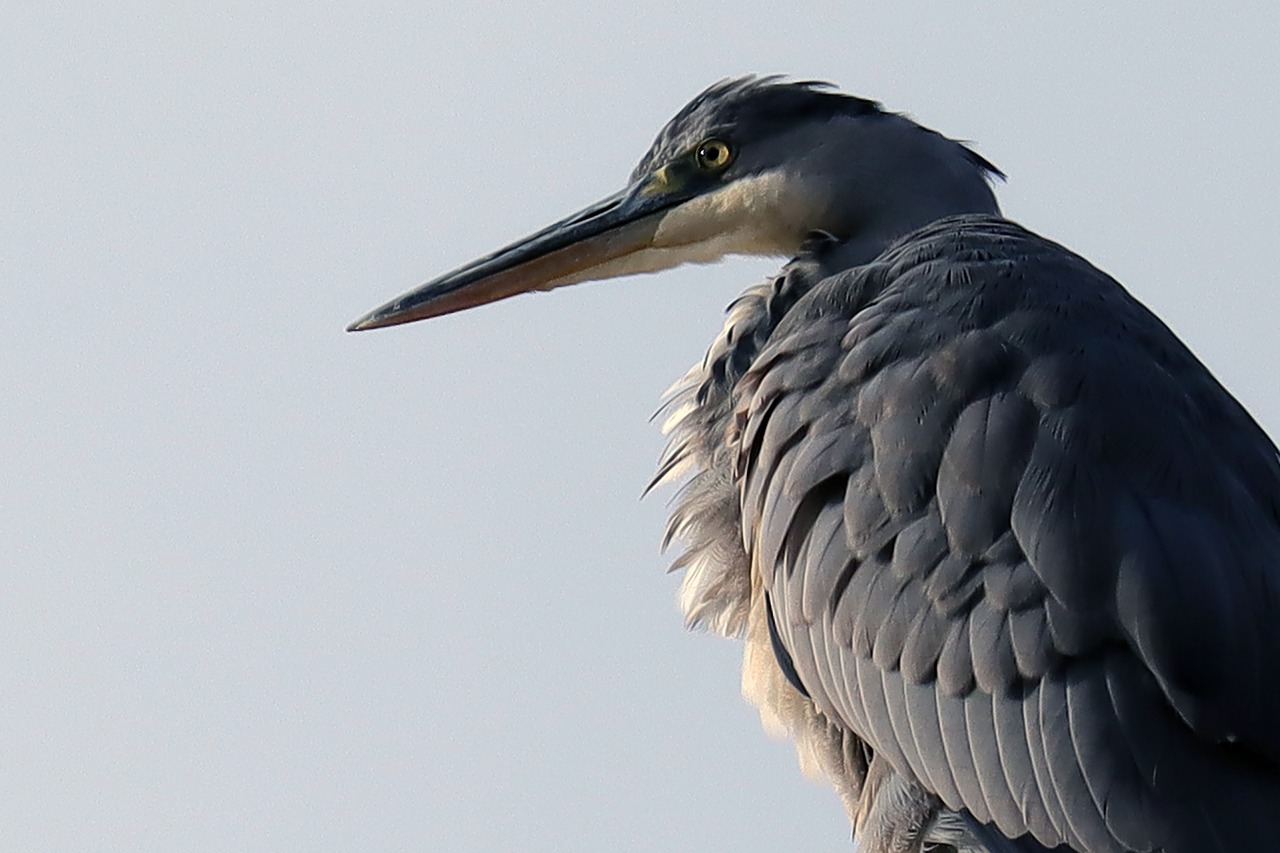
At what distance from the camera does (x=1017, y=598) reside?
11.6ft

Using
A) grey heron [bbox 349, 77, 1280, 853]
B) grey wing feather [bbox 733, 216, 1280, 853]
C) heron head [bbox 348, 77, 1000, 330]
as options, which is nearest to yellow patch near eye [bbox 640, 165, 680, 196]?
heron head [bbox 348, 77, 1000, 330]

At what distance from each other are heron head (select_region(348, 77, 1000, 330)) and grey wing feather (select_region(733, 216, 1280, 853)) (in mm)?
552

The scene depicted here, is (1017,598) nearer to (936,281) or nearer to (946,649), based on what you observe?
(946,649)

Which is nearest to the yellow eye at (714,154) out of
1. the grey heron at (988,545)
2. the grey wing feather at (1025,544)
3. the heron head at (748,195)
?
the heron head at (748,195)

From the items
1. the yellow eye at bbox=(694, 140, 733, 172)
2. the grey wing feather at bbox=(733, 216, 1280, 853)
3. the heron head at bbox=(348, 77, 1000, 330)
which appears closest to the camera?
the grey wing feather at bbox=(733, 216, 1280, 853)

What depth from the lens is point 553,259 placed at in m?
5.09

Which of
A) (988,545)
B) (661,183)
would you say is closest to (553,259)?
(661,183)

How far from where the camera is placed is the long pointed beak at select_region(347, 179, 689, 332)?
5.05m

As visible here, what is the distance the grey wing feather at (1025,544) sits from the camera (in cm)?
338

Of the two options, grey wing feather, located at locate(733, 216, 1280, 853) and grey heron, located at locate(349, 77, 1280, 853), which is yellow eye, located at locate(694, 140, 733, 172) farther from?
grey wing feather, located at locate(733, 216, 1280, 853)

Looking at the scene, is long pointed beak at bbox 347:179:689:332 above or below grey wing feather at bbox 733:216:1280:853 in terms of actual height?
above

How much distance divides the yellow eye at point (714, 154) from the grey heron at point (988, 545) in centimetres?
36

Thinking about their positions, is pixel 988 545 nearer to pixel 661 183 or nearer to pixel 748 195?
Result: pixel 748 195

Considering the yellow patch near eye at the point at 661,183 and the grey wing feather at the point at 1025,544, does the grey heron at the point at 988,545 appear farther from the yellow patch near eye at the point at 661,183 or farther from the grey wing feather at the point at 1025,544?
the yellow patch near eye at the point at 661,183
